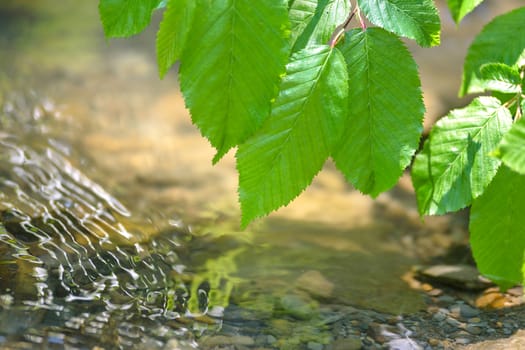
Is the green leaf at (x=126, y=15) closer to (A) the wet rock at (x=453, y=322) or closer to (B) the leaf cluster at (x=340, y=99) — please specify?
(B) the leaf cluster at (x=340, y=99)

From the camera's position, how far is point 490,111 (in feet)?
3.92

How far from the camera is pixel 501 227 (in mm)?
1294

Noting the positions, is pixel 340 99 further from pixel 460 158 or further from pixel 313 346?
pixel 313 346

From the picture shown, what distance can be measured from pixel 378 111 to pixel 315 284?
38.0 inches

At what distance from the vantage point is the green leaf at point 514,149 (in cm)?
96

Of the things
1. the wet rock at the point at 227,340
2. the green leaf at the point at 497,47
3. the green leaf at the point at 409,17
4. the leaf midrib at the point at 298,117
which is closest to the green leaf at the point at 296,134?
the leaf midrib at the point at 298,117

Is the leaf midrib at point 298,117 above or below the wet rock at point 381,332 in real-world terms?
above

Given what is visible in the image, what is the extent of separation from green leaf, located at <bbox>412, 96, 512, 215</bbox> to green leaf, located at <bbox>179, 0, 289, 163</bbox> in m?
0.37

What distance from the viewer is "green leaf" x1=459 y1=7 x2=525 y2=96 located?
1.30 metres

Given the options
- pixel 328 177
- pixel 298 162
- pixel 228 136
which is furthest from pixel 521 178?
pixel 328 177

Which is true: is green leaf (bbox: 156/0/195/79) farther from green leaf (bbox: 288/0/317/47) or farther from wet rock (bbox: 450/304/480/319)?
wet rock (bbox: 450/304/480/319)

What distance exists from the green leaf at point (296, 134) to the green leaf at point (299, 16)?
4 centimetres

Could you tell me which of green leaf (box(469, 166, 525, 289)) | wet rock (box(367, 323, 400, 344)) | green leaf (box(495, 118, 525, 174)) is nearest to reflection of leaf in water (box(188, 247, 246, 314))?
wet rock (box(367, 323, 400, 344))

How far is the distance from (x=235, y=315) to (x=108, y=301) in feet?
1.04
